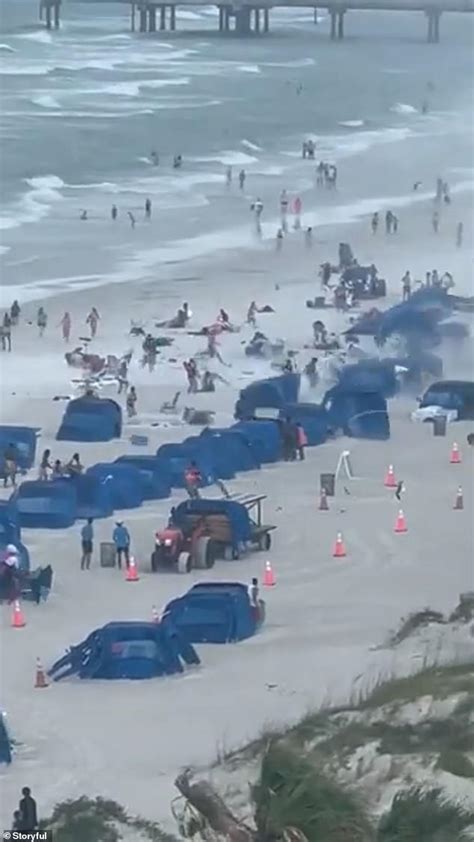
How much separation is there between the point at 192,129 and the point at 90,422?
3936 centimetres

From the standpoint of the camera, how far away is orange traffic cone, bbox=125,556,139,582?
16.4m

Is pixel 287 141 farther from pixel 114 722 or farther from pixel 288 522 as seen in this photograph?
pixel 114 722

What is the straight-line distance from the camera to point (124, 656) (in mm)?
13742

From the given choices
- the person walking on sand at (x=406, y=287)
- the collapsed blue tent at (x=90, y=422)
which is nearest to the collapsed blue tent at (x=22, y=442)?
the collapsed blue tent at (x=90, y=422)

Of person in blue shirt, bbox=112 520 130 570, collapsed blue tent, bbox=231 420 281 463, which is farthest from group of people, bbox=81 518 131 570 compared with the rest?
collapsed blue tent, bbox=231 420 281 463

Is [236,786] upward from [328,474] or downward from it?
upward

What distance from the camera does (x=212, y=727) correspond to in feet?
41.2

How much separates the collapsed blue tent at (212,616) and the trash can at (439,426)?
7.84 meters

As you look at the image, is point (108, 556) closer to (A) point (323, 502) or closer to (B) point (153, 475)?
(B) point (153, 475)

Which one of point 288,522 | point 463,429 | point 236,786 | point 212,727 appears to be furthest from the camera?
point 463,429

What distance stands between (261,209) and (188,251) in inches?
207

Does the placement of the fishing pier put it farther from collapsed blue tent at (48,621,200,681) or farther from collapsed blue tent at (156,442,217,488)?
collapsed blue tent at (48,621,200,681)

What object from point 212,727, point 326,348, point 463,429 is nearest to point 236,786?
point 212,727

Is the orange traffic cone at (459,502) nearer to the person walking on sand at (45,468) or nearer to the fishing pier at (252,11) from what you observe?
the person walking on sand at (45,468)
